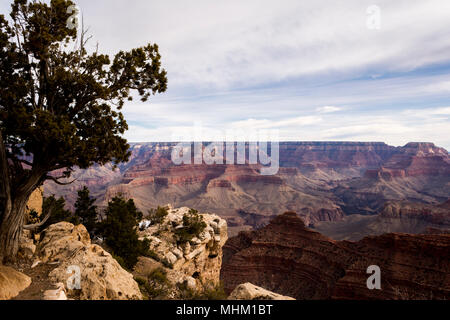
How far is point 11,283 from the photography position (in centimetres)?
896

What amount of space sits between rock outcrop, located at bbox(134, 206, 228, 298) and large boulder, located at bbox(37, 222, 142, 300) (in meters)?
5.74

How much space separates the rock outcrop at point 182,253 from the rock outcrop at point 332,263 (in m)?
26.9

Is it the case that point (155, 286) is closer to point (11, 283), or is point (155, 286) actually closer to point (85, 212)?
point (11, 283)

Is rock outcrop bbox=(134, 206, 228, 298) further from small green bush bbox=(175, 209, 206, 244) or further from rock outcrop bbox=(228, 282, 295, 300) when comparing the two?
rock outcrop bbox=(228, 282, 295, 300)

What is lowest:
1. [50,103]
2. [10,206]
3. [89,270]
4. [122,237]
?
[122,237]

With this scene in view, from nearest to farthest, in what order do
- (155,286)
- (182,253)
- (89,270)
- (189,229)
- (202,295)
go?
(89,270) → (202,295) → (155,286) → (182,253) → (189,229)

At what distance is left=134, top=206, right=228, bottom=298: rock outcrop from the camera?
19.2 m

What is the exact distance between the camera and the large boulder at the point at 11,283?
8422 millimetres

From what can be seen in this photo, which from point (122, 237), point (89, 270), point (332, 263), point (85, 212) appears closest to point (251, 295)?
point (89, 270)

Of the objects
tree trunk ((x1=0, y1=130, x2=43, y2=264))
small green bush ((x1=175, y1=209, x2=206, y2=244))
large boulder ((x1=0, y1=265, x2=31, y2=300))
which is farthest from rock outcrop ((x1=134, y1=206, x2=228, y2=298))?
large boulder ((x1=0, y1=265, x2=31, y2=300))

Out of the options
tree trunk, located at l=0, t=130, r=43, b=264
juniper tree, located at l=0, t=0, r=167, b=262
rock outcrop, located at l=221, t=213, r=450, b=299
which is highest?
juniper tree, located at l=0, t=0, r=167, b=262

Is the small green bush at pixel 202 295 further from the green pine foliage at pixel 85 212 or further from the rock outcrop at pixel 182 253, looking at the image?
the green pine foliage at pixel 85 212

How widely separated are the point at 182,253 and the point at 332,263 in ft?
136
